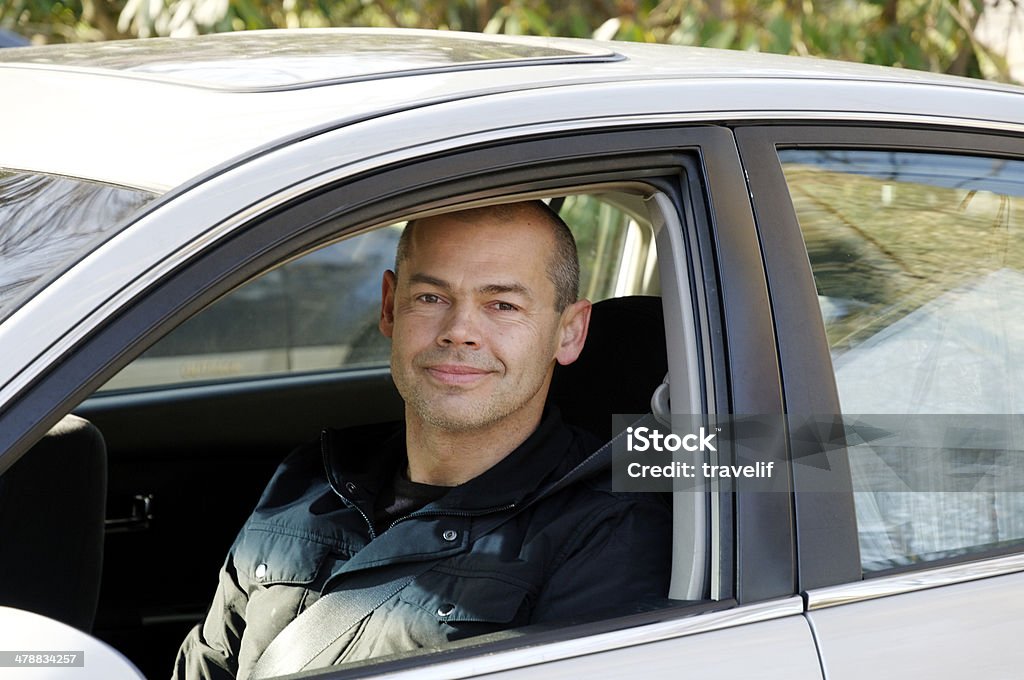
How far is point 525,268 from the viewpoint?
6.11 feet

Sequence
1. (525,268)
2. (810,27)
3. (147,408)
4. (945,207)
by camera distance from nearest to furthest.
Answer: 1. (945,207)
2. (525,268)
3. (147,408)
4. (810,27)

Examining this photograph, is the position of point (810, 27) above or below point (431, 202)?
above

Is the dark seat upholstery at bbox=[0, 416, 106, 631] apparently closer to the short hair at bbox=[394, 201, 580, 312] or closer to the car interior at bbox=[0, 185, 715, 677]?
the car interior at bbox=[0, 185, 715, 677]

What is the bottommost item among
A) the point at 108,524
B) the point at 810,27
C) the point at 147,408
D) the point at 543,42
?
the point at 108,524

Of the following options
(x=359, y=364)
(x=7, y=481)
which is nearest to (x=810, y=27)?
(x=359, y=364)

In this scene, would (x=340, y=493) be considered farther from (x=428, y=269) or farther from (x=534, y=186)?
(x=534, y=186)

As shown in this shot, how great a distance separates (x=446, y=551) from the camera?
167 centimetres

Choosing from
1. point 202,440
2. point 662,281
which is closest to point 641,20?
point 202,440

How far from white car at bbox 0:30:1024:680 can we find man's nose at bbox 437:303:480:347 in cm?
28

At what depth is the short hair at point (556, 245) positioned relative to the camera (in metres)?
1.82

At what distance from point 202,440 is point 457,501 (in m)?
1.46

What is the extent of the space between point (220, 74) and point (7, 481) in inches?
33.8

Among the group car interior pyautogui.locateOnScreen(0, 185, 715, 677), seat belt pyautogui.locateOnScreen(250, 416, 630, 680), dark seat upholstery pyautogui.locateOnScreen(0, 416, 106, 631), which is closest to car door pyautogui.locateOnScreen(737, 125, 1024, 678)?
car interior pyautogui.locateOnScreen(0, 185, 715, 677)

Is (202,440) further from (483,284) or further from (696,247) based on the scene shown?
(696,247)
